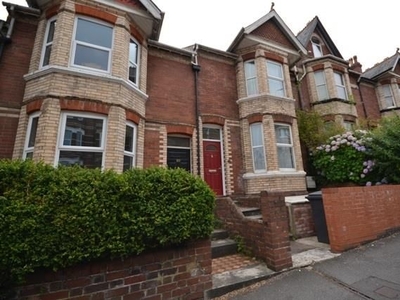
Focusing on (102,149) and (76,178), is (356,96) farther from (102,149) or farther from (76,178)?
(76,178)

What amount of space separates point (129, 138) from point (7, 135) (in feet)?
10.8

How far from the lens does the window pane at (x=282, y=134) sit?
32.5 ft

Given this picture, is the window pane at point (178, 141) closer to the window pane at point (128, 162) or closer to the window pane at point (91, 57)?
the window pane at point (128, 162)

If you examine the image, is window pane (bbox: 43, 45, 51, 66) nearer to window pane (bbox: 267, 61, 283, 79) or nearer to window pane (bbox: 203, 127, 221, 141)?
window pane (bbox: 203, 127, 221, 141)

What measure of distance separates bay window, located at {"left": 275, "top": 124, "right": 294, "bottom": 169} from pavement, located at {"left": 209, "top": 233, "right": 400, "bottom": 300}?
506 centimetres

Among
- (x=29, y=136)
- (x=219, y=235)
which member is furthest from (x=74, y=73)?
(x=219, y=235)

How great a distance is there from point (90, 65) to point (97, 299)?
6405mm

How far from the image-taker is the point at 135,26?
26.6 feet

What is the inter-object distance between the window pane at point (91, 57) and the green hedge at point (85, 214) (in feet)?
16.6

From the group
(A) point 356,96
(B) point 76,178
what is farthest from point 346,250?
(A) point 356,96

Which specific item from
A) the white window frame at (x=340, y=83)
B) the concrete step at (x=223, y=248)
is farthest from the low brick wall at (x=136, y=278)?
the white window frame at (x=340, y=83)

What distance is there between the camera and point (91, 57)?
6898mm

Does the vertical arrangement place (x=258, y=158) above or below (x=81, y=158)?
above

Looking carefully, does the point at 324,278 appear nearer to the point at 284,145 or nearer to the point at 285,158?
the point at 285,158
